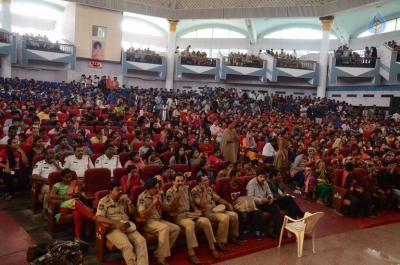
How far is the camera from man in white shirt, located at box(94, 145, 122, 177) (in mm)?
5898

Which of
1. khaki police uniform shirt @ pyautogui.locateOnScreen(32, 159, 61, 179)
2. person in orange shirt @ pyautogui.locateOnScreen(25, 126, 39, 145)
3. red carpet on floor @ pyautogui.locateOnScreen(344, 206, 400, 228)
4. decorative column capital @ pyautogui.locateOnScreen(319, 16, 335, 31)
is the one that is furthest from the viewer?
decorative column capital @ pyautogui.locateOnScreen(319, 16, 335, 31)

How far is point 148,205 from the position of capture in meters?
4.36

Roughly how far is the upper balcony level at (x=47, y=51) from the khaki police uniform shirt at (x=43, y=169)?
1552 cm

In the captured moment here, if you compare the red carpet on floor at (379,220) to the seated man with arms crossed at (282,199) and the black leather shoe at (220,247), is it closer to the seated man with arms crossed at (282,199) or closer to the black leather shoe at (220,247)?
the seated man with arms crossed at (282,199)

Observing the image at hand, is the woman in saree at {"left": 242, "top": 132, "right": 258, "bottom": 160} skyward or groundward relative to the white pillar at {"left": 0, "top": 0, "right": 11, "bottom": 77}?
groundward

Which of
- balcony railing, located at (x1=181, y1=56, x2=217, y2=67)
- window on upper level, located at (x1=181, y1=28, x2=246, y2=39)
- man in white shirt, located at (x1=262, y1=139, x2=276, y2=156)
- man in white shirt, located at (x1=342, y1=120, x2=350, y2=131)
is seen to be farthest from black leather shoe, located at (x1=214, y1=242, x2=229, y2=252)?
window on upper level, located at (x1=181, y1=28, x2=246, y2=39)

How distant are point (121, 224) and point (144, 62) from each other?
19.1 meters

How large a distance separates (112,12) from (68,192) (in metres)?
18.5

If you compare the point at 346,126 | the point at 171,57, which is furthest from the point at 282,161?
the point at 171,57

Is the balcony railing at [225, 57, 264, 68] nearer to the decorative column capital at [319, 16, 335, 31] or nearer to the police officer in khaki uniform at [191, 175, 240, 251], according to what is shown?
the decorative column capital at [319, 16, 335, 31]

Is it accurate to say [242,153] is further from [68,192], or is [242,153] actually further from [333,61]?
[333,61]

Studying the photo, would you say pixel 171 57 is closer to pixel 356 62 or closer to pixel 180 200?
pixel 356 62

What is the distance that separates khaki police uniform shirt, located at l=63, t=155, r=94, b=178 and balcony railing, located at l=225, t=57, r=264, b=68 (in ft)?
58.2

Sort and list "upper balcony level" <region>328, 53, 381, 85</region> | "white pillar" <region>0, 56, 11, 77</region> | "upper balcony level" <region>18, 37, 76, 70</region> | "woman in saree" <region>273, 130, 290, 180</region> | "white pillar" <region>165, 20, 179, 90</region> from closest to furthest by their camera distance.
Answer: "woman in saree" <region>273, 130, 290, 180</region> < "white pillar" <region>0, 56, 11, 77</region> < "upper balcony level" <region>18, 37, 76, 70</region> < "upper balcony level" <region>328, 53, 381, 85</region> < "white pillar" <region>165, 20, 179, 90</region>
